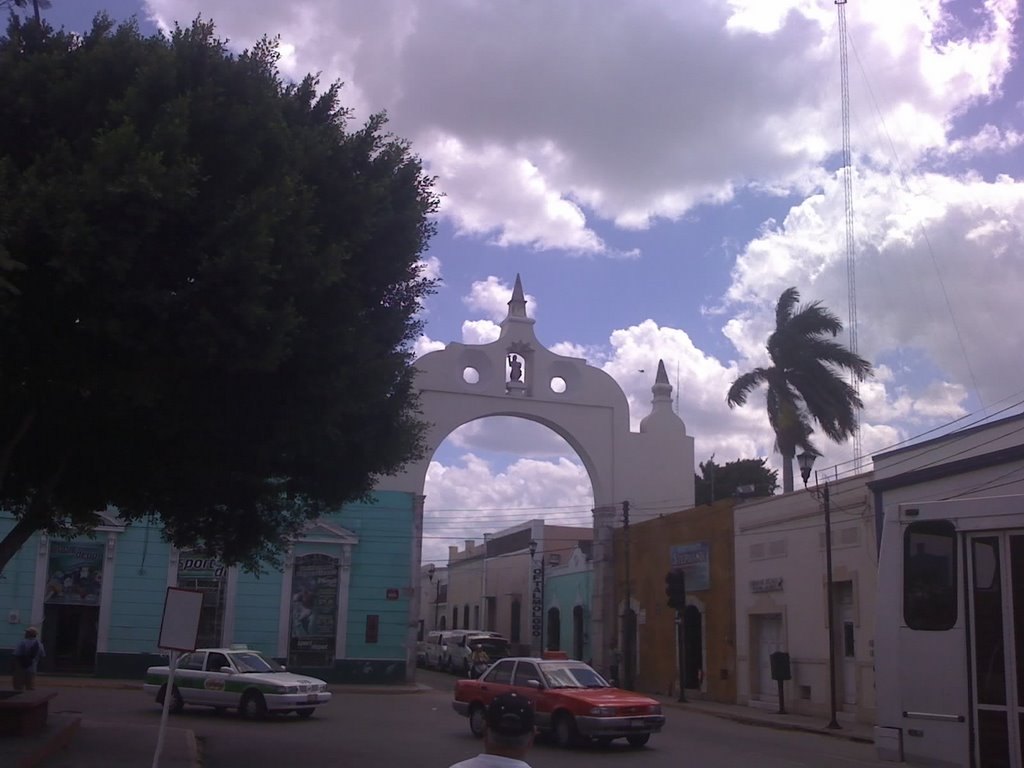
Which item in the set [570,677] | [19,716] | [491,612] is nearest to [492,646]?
[491,612]

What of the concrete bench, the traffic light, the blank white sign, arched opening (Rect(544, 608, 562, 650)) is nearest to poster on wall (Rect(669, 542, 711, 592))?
the traffic light

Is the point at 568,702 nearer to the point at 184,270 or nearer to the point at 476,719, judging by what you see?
the point at 476,719

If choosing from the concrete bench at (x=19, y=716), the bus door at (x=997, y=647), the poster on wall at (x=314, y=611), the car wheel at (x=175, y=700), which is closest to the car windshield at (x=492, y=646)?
the poster on wall at (x=314, y=611)

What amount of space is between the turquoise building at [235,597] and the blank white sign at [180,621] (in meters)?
21.6

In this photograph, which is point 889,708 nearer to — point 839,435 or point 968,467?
point 968,467

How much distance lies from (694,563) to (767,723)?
979 centimetres

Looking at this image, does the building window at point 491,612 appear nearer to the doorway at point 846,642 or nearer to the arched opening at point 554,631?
the arched opening at point 554,631

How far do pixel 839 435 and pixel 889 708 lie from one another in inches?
1017

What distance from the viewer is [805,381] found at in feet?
113

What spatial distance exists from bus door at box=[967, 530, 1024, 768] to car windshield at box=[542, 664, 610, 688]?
36.1 ft

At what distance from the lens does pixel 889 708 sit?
899 centimetres

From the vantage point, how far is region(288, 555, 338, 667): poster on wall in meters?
36.6

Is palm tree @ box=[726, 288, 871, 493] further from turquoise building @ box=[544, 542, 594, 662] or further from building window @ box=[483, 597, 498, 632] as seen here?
building window @ box=[483, 597, 498, 632]

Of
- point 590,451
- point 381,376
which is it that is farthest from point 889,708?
point 590,451
